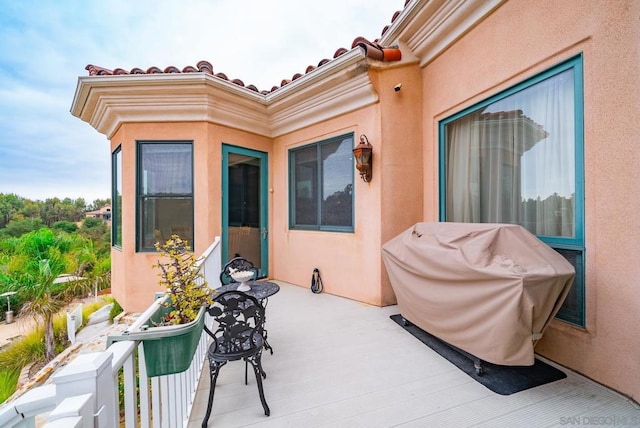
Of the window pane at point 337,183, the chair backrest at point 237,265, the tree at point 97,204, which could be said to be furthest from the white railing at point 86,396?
the tree at point 97,204

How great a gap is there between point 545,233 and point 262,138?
461 cm

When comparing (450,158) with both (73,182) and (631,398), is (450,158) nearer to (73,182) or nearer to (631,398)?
(631,398)

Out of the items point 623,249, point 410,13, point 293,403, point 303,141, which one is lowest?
point 293,403

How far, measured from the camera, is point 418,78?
3.97 meters

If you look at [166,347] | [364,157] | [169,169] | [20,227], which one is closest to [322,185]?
[364,157]

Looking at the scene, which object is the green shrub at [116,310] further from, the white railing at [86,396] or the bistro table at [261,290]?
the white railing at [86,396]

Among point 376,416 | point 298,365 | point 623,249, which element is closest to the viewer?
point 376,416

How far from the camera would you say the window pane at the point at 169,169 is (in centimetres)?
456

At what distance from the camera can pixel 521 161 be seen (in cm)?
273

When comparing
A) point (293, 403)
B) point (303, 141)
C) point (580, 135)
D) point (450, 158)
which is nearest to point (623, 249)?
point (580, 135)

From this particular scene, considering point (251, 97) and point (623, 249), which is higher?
point (251, 97)

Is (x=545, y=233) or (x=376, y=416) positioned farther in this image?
(x=545, y=233)

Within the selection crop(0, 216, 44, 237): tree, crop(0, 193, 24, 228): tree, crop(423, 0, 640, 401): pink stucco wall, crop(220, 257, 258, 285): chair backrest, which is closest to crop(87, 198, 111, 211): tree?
crop(0, 216, 44, 237): tree

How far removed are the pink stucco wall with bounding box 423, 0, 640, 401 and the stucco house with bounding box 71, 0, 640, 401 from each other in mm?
10
